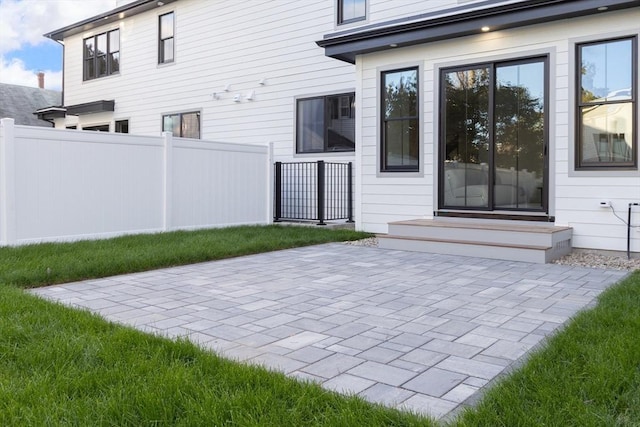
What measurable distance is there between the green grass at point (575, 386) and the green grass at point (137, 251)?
14.0 ft

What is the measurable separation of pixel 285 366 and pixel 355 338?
0.65m

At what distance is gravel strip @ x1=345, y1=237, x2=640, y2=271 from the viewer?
602cm

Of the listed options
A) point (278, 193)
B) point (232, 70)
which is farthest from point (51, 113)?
point (278, 193)

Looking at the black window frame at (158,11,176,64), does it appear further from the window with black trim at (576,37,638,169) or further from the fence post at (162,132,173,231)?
the window with black trim at (576,37,638,169)

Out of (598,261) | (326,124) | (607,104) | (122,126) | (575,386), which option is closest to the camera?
(575,386)

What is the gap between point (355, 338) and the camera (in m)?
3.36

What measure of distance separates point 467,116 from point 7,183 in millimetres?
6070

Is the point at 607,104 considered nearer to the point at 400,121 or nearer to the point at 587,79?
the point at 587,79

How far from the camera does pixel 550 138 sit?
6879mm

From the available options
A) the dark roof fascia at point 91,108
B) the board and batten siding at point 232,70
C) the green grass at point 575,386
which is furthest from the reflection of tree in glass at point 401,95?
the dark roof fascia at point 91,108

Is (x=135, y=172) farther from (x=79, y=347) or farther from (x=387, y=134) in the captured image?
(x=79, y=347)

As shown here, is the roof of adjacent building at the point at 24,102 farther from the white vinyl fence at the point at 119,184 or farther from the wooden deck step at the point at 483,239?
the wooden deck step at the point at 483,239

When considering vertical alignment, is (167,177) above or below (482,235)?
above

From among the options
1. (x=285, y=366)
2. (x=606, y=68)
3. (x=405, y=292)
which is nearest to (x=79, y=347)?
(x=285, y=366)
